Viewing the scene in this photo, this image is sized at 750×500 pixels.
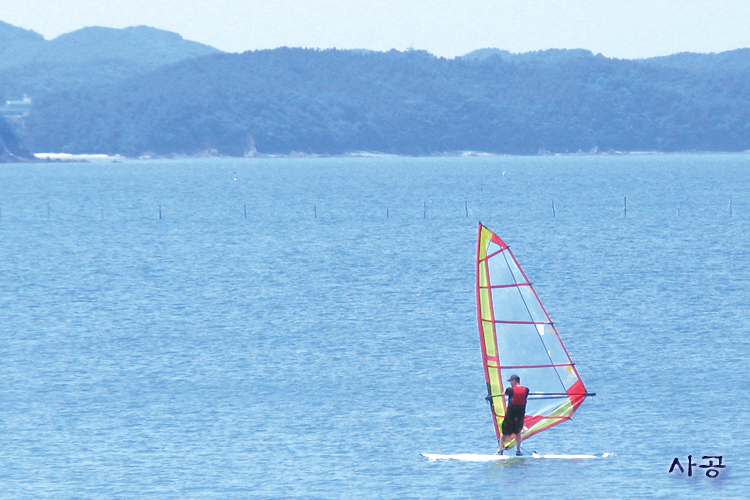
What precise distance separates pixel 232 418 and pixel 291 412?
6.74 feet

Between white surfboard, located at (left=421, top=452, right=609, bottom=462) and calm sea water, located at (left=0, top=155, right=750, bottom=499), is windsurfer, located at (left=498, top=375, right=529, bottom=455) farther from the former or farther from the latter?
calm sea water, located at (left=0, top=155, right=750, bottom=499)

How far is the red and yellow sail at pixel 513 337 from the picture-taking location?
33.2 meters

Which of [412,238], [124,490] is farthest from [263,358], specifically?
[412,238]

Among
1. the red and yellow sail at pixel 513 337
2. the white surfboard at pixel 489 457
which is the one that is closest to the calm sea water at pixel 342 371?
the white surfboard at pixel 489 457

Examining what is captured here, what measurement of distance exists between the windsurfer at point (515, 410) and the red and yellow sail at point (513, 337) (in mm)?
442

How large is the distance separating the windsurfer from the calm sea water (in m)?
0.98

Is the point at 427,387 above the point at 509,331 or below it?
below

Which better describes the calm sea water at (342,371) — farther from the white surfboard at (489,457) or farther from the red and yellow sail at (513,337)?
the red and yellow sail at (513,337)

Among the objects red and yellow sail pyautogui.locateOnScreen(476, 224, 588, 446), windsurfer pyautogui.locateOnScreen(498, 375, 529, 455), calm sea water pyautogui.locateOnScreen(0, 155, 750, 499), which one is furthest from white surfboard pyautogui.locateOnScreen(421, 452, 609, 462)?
red and yellow sail pyautogui.locateOnScreen(476, 224, 588, 446)

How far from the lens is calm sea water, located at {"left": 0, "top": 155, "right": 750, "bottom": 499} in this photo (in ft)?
110

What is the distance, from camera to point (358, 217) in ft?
499

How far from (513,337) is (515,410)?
208 centimetres

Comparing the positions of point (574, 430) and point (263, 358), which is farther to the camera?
point (263, 358)

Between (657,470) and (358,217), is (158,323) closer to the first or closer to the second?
(657,470)
